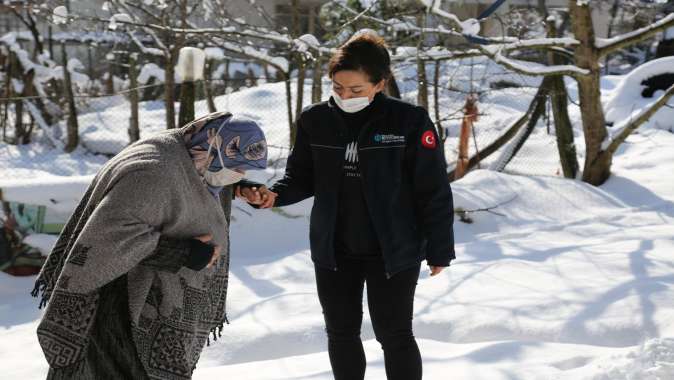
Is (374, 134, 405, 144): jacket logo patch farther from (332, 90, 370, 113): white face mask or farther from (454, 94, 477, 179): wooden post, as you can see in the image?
(454, 94, 477, 179): wooden post

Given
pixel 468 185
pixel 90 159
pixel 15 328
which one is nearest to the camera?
pixel 15 328

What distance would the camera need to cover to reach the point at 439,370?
3.21m

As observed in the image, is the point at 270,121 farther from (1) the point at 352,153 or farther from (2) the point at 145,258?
(2) the point at 145,258

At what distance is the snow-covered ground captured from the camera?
3.26m

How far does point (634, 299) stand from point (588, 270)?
2.36 ft

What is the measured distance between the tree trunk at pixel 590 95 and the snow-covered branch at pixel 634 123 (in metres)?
0.10

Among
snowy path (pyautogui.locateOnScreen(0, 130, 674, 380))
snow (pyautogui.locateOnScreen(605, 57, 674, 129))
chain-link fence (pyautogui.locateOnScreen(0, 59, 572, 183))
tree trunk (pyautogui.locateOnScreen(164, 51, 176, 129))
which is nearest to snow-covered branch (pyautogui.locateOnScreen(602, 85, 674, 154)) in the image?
snowy path (pyautogui.locateOnScreen(0, 130, 674, 380))

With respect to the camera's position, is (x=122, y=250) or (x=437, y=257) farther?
(x=437, y=257)

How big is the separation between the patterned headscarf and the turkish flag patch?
55 centimetres

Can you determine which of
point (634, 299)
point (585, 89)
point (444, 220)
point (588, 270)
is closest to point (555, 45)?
point (585, 89)

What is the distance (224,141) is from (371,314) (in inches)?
31.4

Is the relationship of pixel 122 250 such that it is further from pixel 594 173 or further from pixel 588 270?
pixel 594 173

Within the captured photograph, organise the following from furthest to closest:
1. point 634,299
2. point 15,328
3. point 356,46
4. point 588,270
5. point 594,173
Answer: point 594,173 → point 588,270 → point 15,328 → point 634,299 → point 356,46

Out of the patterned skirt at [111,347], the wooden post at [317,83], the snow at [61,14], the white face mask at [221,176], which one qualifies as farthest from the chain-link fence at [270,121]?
the patterned skirt at [111,347]
